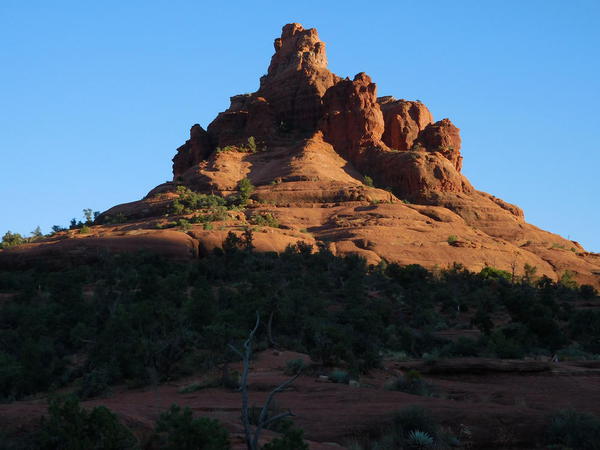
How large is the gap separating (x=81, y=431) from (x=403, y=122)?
8922 centimetres

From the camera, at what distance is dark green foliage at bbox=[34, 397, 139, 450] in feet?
31.3

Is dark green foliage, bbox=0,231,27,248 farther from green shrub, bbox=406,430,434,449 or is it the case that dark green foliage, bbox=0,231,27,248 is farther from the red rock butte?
green shrub, bbox=406,430,434,449

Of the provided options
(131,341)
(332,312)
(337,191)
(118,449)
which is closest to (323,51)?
(337,191)

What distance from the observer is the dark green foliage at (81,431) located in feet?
31.3

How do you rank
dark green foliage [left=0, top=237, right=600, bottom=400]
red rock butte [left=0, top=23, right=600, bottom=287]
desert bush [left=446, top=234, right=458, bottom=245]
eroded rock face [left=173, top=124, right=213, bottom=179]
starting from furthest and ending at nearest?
eroded rock face [left=173, top=124, right=213, bottom=179], desert bush [left=446, top=234, right=458, bottom=245], red rock butte [left=0, top=23, right=600, bottom=287], dark green foliage [left=0, top=237, right=600, bottom=400]

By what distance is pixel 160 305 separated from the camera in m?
28.0

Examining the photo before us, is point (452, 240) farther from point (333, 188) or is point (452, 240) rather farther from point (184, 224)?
point (184, 224)

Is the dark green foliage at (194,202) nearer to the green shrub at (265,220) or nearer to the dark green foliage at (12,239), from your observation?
the green shrub at (265,220)

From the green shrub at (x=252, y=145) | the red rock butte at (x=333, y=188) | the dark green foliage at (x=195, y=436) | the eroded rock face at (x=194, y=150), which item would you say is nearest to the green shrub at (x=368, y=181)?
the red rock butte at (x=333, y=188)

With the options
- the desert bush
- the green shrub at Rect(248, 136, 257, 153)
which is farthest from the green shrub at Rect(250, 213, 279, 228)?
the green shrub at Rect(248, 136, 257, 153)

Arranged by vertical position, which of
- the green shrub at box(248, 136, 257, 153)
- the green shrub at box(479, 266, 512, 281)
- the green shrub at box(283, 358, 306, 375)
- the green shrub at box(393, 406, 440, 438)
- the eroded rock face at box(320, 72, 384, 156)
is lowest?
the green shrub at box(393, 406, 440, 438)

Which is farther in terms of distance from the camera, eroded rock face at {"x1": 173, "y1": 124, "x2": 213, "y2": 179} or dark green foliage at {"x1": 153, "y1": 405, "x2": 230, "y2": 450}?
eroded rock face at {"x1": 173, "y1": 124, "x2": 213, "y2": 179}

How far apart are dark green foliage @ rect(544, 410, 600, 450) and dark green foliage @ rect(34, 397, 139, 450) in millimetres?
8483

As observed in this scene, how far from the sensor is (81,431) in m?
9.64
